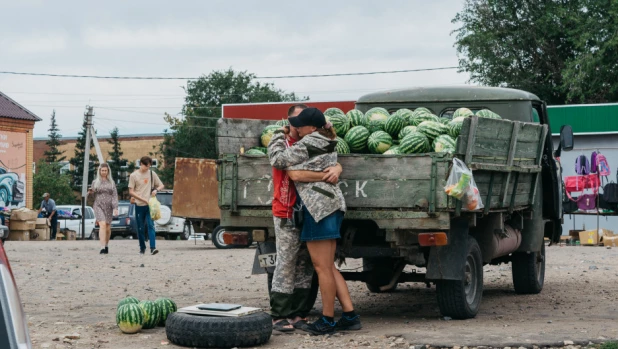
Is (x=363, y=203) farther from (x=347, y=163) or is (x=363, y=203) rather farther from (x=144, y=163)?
(x=144, y=163)

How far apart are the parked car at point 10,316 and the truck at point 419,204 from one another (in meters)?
4.98

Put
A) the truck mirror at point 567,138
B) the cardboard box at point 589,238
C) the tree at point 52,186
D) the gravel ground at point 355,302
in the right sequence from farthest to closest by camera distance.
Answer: the tree at point 52,186 → the cardboard box at point 589,238 → the truck mirror at point 567,138 → the gravel ground at point 355,302

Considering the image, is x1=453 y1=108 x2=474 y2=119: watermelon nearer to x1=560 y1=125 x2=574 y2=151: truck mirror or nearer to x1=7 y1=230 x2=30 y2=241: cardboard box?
x1=560 y1=125 x2=574 y2=151: truck mirror

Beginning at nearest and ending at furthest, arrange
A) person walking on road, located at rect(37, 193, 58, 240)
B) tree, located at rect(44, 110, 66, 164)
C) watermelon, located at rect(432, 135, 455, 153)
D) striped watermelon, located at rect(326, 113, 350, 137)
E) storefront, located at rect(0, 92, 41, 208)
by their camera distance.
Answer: watermelon, located at rect(432, 135, 455, 153) < striped watermelon, located at rect(326, 113, 350, 137) < person walking on road, located at rect(37, 193, 58, 240) < storefront, located at rect(0, 92, 41, 208) < tree, located at rect(44, 110, 66, 164)

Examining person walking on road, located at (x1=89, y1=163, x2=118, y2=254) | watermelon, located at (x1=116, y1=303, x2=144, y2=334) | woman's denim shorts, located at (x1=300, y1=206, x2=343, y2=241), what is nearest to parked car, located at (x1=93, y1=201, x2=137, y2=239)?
person walking on road, located at (x1=89, y1=163, x2=118, y2=254)

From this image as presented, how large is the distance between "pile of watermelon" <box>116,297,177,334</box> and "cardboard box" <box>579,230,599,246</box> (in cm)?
1803

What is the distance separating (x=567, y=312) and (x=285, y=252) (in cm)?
327

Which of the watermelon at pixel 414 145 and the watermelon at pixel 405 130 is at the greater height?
the watermelon at pixel 405 130

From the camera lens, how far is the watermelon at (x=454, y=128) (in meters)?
8.74

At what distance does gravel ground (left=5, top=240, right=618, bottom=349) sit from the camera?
757cm

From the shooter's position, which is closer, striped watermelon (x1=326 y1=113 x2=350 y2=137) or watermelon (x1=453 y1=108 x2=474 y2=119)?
striped watermelon (x1=326 y1=113 x2=350 y2=137)

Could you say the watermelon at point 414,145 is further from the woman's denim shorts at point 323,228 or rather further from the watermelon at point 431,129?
the woman's denim shorts at point 323,228

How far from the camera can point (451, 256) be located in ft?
27.1

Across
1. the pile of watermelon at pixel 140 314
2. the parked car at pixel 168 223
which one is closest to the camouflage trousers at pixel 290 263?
the pile of watermelon at pixel 140 314
